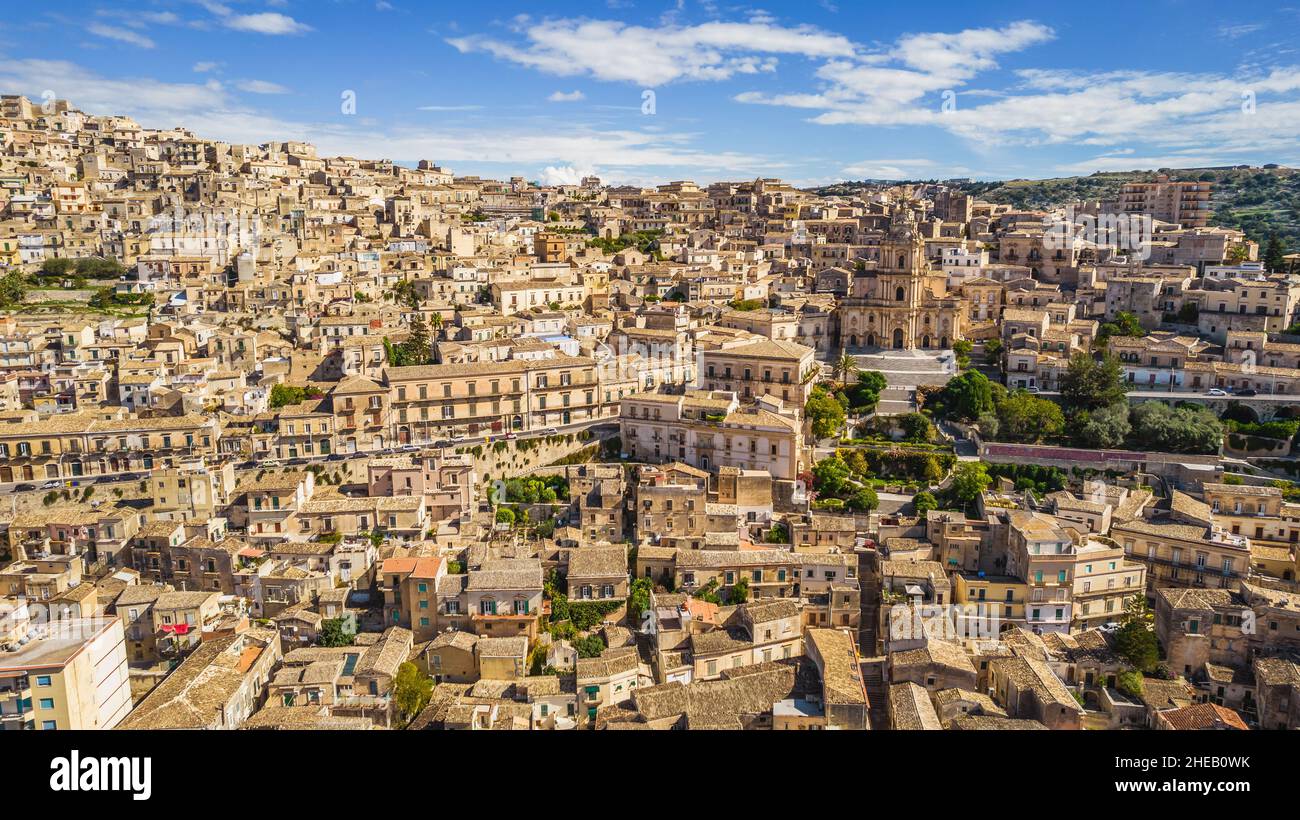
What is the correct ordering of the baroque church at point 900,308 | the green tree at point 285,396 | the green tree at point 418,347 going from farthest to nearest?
the baroque church at point 900,308
the green tree at point 418,347
the green tree at point 285,396

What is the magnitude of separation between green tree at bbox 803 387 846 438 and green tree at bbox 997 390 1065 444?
3.75 m

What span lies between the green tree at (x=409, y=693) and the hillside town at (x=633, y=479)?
70mm

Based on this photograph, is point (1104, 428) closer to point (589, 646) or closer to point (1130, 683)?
point (1130, 683)

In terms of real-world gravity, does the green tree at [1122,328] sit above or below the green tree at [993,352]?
above

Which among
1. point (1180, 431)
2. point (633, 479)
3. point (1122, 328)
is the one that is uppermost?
point (1122, 328)

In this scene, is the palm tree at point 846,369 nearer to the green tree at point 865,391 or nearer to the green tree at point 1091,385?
the green tree at point 865,391

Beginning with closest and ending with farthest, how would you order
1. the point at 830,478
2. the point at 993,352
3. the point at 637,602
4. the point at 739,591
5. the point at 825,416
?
the point at 637,602, the point at 739,591, the point at 830,478, the point at 825,416, the point at 993,352

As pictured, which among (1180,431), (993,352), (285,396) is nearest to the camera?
(1180,431)

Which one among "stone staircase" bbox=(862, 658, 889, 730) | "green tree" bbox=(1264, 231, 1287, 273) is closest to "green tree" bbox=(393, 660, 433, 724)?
"stone staircase" bbox=(862, 658, 889, 730)

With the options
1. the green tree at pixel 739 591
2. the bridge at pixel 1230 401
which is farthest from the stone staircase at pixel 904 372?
the green tree at pixel 739 591

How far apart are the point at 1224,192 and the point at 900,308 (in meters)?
41.2

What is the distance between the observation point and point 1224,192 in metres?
55.9

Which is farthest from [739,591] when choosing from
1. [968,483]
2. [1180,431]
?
[1180,431]

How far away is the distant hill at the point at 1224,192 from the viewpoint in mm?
45406
